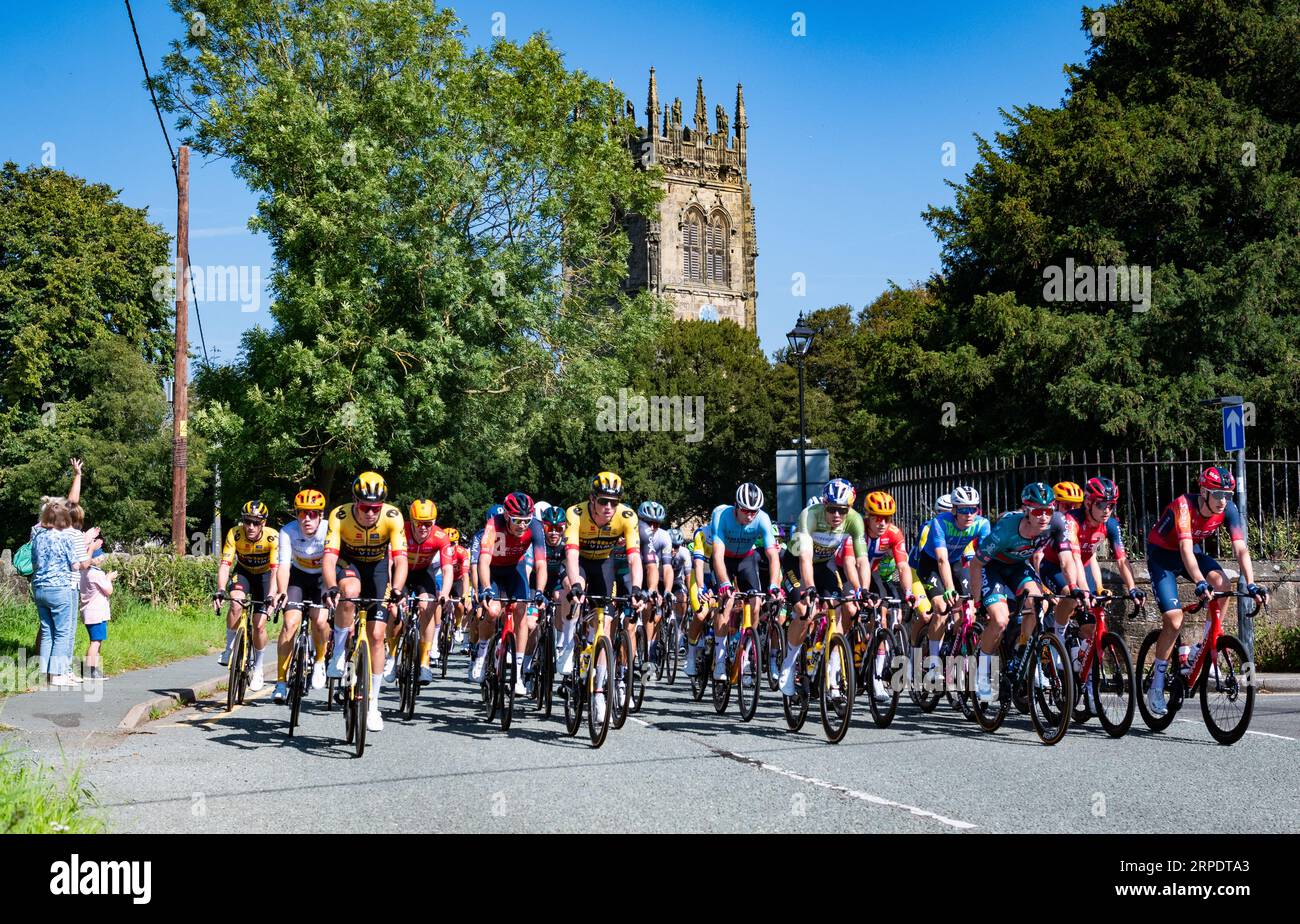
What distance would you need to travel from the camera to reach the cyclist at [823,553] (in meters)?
10.8

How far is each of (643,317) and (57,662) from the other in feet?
79.7

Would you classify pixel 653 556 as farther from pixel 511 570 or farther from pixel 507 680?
pixel 507 680

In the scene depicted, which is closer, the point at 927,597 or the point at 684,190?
the point at 927,597

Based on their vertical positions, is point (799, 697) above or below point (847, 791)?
above

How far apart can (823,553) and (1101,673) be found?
2.47m

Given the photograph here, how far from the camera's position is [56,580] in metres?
12.4

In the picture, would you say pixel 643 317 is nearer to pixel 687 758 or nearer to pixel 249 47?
pixel 249 47

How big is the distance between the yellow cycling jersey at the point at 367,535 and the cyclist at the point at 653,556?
2387 mm

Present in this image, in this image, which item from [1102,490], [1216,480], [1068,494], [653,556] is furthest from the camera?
[653,556]

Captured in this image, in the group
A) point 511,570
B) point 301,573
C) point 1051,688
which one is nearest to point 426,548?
point 511,570

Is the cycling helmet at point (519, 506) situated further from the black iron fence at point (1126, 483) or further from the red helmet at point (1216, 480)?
the black iron fence at point (1126, 483)

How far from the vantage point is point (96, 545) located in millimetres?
14484
